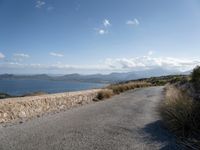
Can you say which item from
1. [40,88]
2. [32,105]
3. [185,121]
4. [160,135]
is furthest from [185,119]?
[40,88]

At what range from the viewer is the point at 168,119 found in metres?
8.06

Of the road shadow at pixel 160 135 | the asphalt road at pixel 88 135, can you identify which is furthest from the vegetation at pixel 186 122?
the asphalt road at pixel 88 135

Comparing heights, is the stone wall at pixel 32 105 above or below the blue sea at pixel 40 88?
above

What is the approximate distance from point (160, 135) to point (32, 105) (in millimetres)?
5818

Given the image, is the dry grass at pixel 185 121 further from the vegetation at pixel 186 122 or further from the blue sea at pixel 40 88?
the blue sea at pixel 40 88

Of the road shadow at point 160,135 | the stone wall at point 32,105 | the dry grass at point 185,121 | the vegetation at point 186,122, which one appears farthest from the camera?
the stone wall at point 32,105

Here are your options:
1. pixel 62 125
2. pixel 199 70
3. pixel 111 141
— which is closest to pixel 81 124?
pixel 62 125

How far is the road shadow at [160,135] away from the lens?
5.98 meters

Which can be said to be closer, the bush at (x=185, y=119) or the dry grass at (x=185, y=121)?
the dry grass at (x=185, y=121)

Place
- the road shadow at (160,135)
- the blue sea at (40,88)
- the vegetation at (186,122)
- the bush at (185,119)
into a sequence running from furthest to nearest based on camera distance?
the blue sea at (40,88) → the bush at (185,119) → the vegetation at (186,122) → the road shadow at (160,135)

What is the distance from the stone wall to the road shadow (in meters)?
4.86

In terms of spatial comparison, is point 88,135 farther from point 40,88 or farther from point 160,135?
point 40,88

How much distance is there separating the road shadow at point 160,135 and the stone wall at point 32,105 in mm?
4862

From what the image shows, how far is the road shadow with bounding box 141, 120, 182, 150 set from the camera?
598cm
